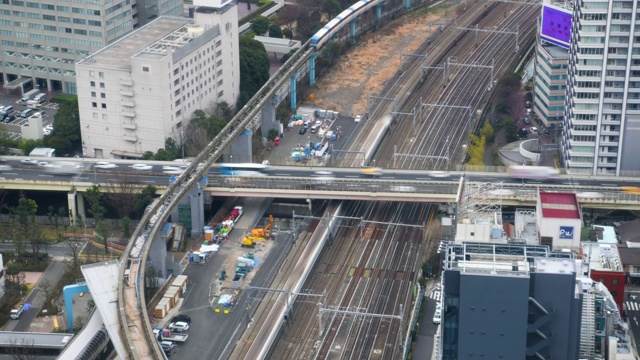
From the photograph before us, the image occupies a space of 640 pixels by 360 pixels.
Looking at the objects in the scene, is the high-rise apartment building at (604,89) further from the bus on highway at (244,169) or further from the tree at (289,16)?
the tree at (289,16)

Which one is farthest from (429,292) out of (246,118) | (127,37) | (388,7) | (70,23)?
(388,7)

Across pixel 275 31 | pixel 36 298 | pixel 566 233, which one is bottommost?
pixel 36 298

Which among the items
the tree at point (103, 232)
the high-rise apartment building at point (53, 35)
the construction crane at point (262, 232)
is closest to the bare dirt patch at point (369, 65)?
the high-rise apartment building at point (53, 35)

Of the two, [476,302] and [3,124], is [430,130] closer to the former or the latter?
[3,124]


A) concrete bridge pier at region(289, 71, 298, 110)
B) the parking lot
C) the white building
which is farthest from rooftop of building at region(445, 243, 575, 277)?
the parking lot

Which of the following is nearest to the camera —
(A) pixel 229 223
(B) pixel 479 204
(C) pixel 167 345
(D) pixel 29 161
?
(C) pixel 167 345

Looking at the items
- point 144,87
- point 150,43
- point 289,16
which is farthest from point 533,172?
point 289,16

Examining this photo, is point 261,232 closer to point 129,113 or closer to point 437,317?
point 437,317
